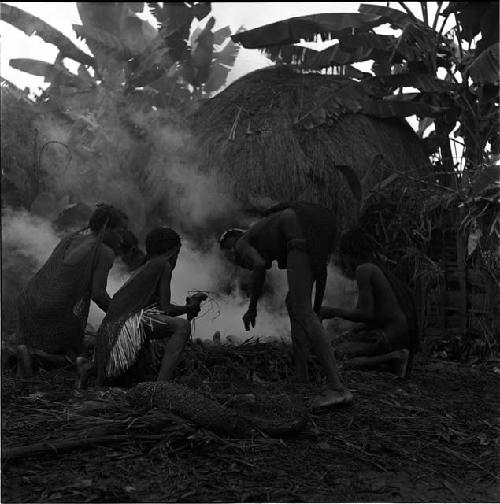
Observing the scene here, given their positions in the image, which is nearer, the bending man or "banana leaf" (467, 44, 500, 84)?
the bending man

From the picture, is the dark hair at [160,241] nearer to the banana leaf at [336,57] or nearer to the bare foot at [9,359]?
the bare foot at [9,359]

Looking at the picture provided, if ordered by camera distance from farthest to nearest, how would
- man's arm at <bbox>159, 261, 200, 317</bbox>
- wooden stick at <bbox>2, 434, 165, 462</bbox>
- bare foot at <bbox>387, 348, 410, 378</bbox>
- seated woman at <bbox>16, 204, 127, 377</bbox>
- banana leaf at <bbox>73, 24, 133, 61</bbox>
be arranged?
1. banana leaf at <bbox>73, 24, 133, 61</bbox>
2. bare foot at <bbox>387, 348, 410, 378</bbox>
3. seated woman at <bbox>16, 204, 127, 377</bbox>
4. man's arm at <bbox>159, 261, 200, 317</bbox>
5. wooden stick at <bbox>2, 434, 165, 462</bbox>

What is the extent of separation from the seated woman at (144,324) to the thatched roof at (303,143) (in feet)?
12.3

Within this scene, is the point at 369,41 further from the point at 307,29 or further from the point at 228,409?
the point at 228,409

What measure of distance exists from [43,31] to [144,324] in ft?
33.1

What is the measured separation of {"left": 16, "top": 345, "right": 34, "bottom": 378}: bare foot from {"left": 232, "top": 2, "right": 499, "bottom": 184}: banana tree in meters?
5.40

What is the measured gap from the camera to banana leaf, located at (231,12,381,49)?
9039 mm

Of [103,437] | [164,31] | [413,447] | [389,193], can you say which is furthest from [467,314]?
[164,31]

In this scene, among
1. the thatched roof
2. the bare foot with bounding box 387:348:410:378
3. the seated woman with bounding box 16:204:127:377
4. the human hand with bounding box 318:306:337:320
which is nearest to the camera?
the seated woman with bounding box 16:204:127:377

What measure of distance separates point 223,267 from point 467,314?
9.73ft

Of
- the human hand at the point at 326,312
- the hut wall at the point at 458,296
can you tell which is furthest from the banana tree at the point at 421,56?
the human hand at the point at 326,312

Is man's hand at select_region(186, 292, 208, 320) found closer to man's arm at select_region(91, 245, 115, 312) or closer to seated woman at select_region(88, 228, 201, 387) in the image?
seated woman at select_region(88, 228, 201, 387)

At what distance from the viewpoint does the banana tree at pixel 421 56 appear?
9023 millimetres

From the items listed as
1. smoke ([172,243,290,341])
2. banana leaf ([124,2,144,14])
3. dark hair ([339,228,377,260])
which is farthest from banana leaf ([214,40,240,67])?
dark hair ([339,228,377,260])
